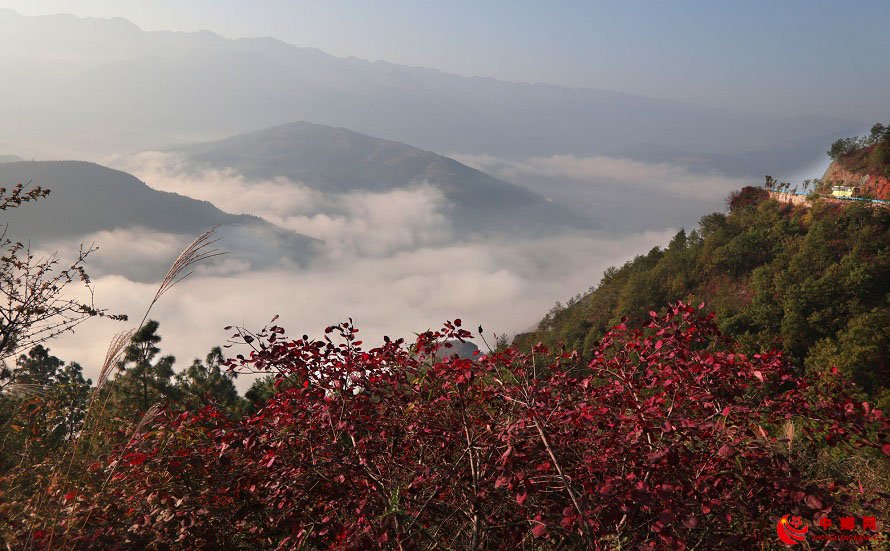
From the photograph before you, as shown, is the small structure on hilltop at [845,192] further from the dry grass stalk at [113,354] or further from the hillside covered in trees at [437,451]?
the dry grass stalk at [113,354]

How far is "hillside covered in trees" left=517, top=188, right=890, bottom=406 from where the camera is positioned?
112ft

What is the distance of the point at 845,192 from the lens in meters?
50.7

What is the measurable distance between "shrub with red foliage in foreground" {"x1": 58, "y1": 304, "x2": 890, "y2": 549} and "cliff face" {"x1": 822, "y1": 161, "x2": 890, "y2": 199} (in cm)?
5895

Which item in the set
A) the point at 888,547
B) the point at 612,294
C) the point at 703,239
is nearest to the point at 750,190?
the point at 703,239

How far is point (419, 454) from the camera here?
4039 mm

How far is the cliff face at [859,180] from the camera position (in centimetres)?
5019

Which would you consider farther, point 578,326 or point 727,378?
point 578,326

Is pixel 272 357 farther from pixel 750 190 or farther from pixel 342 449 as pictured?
pixel 750 190

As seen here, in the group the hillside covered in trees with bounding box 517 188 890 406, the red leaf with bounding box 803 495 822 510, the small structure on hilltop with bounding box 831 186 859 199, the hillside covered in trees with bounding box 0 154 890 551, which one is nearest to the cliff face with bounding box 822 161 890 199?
the small structure on hilltop with bounding box 831 186 859 199

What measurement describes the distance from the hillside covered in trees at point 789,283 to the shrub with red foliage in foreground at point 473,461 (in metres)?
24.8

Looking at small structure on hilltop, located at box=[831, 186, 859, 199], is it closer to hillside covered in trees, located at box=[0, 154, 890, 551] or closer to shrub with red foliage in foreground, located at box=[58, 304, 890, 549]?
hillside covered in trees, located at box=[0, 154, 890, 551]

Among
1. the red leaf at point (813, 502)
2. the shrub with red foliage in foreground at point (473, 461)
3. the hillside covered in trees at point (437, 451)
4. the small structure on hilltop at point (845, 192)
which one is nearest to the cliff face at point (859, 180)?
the small structure on hilltop at point (845, 192)

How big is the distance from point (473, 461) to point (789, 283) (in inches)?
1893

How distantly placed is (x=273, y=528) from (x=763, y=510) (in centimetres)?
304
